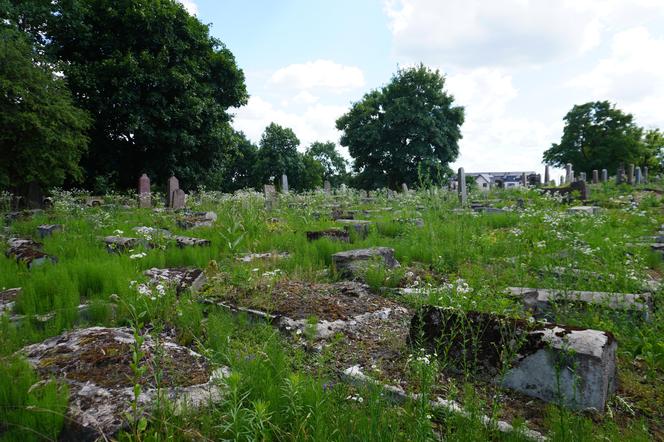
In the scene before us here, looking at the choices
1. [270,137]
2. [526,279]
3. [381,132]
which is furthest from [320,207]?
[270,137]

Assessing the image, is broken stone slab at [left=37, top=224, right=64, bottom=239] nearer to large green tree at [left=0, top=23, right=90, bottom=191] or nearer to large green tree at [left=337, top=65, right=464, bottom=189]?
large green tree at [left=0, top=23, right=90, bottom=191]

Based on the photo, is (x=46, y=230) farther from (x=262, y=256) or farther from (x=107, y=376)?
(x=107, y=376)

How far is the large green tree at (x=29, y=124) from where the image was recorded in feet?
45.2

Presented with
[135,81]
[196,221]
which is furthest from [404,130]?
[196,221]

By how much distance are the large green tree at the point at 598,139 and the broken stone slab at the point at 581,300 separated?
54.9m

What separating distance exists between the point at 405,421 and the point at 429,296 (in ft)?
5.66

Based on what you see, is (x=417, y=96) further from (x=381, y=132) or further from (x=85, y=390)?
(x=85, y=390)

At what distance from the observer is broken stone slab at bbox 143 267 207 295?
414cm

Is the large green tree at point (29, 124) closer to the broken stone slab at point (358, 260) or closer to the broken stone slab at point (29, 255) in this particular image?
the broken stone slab at point (29, 255)

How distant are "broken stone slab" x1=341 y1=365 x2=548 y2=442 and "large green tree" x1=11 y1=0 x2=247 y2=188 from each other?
20407 millimetres

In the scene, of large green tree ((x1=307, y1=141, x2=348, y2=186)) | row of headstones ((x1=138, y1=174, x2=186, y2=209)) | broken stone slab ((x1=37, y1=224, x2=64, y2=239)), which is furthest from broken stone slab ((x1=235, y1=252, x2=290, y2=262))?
large green tree ((x1=307, y1=141, x2=348, y2=186))

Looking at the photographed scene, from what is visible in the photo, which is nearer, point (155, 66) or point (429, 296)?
point (429, 296)

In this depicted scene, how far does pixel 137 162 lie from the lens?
2239 centimetres

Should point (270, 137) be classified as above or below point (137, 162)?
above
